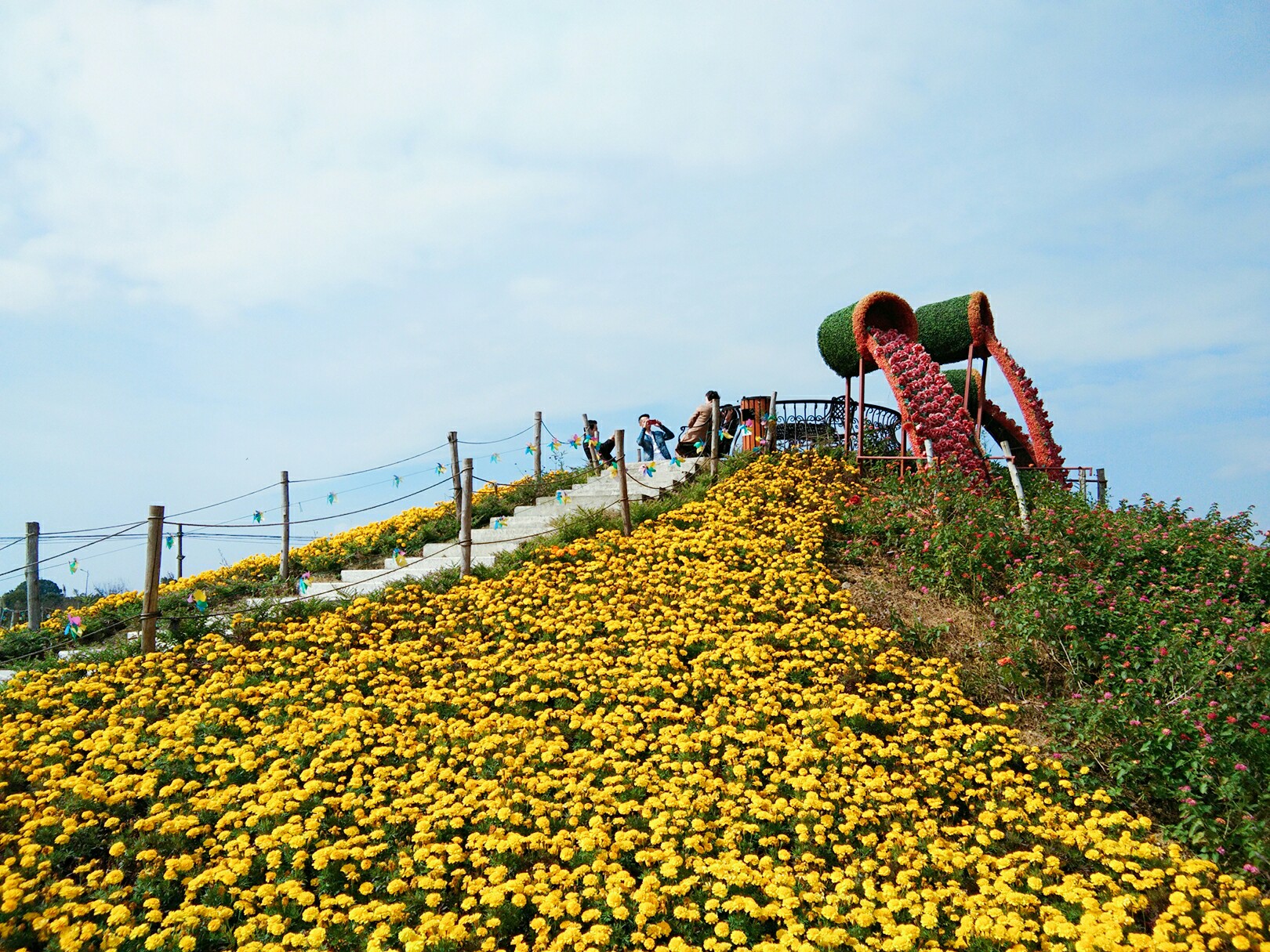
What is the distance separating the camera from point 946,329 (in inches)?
616

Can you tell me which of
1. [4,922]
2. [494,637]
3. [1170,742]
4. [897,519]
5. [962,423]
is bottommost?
[4,922]

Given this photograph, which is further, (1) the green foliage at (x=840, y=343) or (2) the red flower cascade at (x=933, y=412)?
(1) the green foliage at (x=840, y=343)

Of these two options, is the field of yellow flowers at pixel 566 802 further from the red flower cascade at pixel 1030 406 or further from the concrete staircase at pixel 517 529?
the red flower cascade at pixel 1030 406

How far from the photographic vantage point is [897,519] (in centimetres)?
1110

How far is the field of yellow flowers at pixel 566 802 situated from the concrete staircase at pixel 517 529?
265 cm

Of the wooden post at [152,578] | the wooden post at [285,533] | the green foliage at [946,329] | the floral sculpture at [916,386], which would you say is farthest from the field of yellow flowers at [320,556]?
the green foliage at [946,329]

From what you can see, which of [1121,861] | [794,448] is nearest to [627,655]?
[1121,861]

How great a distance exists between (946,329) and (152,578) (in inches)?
531

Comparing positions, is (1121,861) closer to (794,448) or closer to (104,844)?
(104,844)

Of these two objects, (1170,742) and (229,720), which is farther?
(229,720)

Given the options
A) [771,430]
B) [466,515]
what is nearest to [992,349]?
[771,430]

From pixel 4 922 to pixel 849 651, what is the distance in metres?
6.76

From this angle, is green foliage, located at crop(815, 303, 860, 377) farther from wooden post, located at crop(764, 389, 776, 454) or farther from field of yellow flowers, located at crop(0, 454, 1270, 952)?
field of yellow flowers, located at crop(0, 454, 1270, 952)

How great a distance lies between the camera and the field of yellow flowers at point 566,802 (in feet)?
15.7
